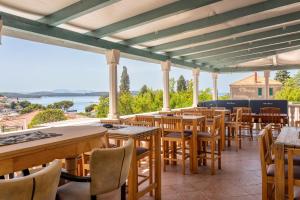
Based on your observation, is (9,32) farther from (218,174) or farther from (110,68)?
(218,174)

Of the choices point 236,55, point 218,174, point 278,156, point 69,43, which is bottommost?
point 218,174

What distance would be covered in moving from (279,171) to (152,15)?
324cm

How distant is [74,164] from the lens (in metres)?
2.79

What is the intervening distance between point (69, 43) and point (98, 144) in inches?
123

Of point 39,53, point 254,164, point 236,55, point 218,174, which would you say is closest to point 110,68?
point 218,174

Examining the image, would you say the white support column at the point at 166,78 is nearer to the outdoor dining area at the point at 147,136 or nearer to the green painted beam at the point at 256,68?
the outdoor dining area at the point at 147,136

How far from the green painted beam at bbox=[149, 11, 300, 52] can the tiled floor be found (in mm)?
2984

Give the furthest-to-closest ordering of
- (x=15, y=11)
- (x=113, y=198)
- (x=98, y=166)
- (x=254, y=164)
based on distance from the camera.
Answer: (x=254, y=164) → (x=15, y=11) → (x=113, y=198) → (x=98, y=166)

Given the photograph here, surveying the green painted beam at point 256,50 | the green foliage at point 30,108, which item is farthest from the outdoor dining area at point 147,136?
the green foliage at point 30,108

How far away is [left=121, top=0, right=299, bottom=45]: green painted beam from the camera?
4784 millimetres

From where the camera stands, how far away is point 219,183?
402 centimetres

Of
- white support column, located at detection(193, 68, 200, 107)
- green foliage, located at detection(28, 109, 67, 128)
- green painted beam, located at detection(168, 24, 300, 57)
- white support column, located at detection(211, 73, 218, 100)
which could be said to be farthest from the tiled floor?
white support column, located at detection(211, 73, 218, 100)

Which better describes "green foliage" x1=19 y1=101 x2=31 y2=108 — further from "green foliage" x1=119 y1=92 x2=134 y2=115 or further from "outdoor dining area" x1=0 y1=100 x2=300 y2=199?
"outdoor dining area" x1=0 y1=100 x2=300 y2=199

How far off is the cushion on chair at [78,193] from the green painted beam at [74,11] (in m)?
2.65
